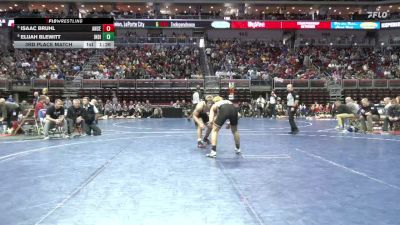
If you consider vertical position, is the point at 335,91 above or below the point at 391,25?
below

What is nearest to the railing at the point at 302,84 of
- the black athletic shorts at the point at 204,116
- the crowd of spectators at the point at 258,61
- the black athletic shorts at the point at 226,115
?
the crowd of spectators at the point at 258,61

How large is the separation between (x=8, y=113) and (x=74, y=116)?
2512 mm

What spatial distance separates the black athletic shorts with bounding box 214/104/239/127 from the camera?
9.63 meters

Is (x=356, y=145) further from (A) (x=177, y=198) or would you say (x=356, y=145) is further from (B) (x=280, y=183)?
(A) (x=177, y=198)

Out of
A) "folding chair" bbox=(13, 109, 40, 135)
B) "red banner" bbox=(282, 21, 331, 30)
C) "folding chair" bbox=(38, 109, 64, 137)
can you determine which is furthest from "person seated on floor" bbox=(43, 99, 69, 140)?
"red banner" bbox=(282, 21, 331, 30)

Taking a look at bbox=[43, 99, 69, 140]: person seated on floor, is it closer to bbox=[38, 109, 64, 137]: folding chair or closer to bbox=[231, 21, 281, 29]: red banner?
bbox=[38, 109, 64, 137]: folding chair

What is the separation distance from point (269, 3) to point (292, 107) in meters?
32.7

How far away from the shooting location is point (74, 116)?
1477 centimetres

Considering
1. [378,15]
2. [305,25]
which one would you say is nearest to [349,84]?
[305,25]

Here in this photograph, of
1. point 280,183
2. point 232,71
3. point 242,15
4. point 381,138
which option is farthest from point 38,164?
point 242,15

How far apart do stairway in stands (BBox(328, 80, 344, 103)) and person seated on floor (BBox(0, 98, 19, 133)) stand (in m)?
21.5

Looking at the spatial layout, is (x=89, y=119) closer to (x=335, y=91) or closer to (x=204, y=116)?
(x=204, y=116)

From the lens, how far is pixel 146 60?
34.9 meters
